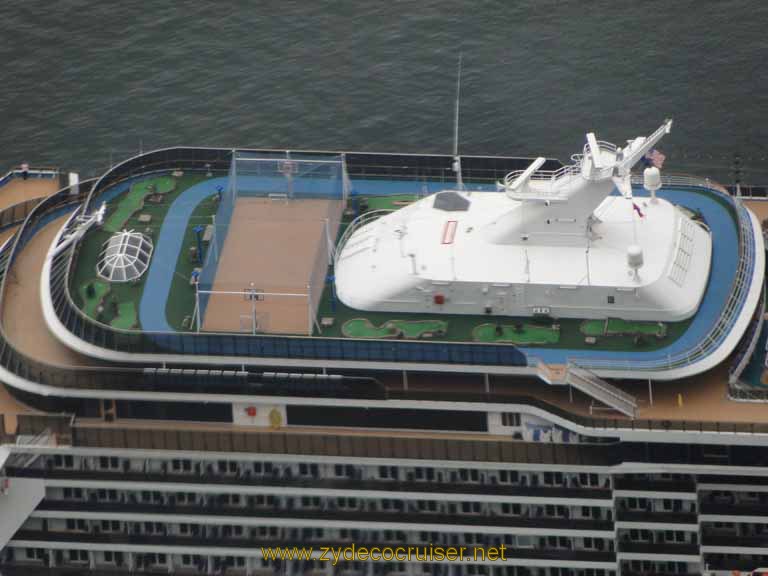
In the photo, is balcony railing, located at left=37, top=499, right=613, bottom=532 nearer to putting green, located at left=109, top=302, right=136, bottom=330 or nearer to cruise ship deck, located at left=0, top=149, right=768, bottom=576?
cruise ship deck, located at left=0, top=149, right=768, bottom=576

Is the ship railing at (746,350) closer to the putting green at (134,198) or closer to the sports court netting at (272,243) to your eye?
the sports court netting at (272,243)

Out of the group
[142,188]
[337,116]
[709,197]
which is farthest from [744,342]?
[337,116]

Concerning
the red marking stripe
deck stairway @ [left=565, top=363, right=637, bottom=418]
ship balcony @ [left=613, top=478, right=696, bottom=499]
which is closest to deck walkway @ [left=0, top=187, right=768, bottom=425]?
deck stairway @ [left=565, top=363, right=637, bottom=418]

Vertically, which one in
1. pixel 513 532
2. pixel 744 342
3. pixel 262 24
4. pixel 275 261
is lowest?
pixel 513 532

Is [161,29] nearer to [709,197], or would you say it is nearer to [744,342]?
[709,197]

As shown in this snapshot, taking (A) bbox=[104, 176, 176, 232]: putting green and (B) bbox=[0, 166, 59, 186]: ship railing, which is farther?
(B) bbox=[0, 166, 59, 186]: ship railing

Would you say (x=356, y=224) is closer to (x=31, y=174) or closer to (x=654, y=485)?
(x=654, y=485)

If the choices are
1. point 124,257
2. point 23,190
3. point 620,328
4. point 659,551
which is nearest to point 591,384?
point 620,328
